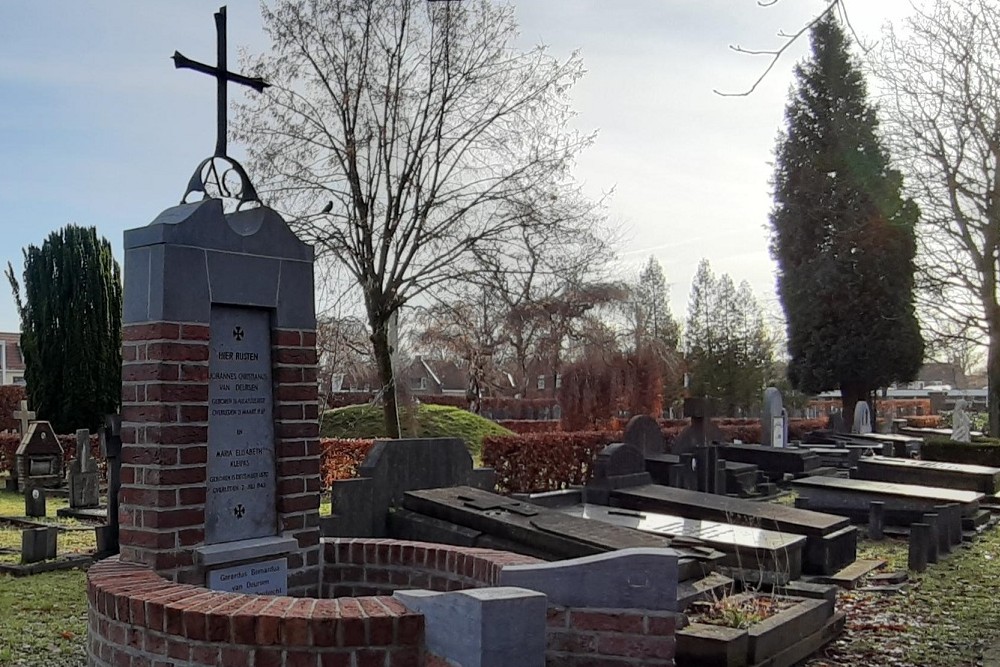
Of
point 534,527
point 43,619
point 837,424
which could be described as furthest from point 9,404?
point 534,527

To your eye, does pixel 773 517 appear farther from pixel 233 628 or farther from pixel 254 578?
pixel 233 628

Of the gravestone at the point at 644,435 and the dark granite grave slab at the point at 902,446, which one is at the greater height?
the gravestone at the point at 644,435

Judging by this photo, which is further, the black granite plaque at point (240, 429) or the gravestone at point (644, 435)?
the gravestone at point (644, 435)

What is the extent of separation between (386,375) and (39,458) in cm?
617

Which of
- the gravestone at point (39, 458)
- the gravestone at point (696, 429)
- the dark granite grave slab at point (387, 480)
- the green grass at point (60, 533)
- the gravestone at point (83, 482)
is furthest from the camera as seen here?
the gravestone at point (39, 458)

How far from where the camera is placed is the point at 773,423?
1934 cm

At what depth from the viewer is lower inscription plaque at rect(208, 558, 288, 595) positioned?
3.94 meters

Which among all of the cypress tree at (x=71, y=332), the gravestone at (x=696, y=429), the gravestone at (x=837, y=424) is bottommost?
the gravestone at (x=837, y=424)

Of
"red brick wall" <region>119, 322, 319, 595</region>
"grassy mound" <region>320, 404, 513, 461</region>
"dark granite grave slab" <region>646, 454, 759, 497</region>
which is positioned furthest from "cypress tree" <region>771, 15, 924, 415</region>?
"red brick wall" <region>119, 322, 319, 595</region>

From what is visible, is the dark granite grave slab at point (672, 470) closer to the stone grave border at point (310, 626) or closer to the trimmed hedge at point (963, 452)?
the stone grave border at point (310, 626)

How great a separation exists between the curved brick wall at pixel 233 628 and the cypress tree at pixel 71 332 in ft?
60.3

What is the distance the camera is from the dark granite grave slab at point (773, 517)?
27.4 feet

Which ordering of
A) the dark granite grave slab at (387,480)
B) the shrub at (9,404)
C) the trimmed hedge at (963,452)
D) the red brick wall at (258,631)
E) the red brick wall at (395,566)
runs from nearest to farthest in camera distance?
1. the red brick wall at (258,631)
2. the red brick wall at (395,566)
3. the dark granite grave slab at (387,480)
4. the trimmed hedge at (963,452)
5. the shrub at (9,404)

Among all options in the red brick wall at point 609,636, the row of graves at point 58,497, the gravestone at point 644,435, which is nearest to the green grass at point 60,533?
the row of graves at point 58,497
